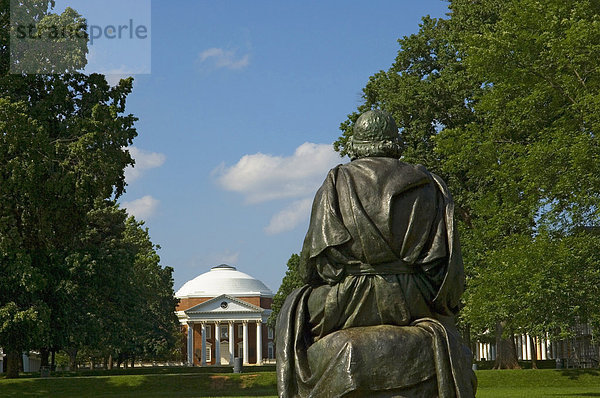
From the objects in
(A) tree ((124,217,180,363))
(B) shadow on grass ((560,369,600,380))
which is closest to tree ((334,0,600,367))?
(B) shadow on grass ((560,369,600,380))

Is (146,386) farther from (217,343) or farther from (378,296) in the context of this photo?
(217,343)

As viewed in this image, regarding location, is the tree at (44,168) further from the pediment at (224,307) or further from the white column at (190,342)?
the white column at (190,342)

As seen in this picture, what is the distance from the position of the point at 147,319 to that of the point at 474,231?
37905mm

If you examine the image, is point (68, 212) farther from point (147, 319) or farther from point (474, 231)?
point (147, 319)

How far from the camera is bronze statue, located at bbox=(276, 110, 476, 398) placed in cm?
497

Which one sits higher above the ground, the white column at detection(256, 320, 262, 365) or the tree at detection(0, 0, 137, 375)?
the tree at detection(0, 0, 137, 375)

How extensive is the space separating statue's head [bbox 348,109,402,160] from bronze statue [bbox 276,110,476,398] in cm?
16

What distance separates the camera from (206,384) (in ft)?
103

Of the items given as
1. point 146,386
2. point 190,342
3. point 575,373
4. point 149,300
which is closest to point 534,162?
point 575,373

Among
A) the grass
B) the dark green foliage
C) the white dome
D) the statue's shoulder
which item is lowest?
the grass

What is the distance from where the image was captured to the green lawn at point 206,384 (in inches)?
1110

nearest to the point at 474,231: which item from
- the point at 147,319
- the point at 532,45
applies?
the point at 532,45

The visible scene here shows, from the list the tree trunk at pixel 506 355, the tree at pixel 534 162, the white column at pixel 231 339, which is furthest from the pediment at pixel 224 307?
the tree at pixel 534 162

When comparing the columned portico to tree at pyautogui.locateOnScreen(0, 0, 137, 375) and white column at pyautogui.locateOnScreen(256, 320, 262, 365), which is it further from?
tree at pyautogui.locateOnScreen(0, 0, 137, 375)
